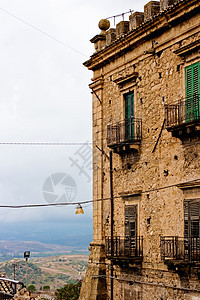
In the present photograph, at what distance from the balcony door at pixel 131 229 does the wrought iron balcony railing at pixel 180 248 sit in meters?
1.70

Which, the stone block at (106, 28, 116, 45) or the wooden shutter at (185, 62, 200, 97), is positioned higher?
the stone block at (106, 28, 116, 45)

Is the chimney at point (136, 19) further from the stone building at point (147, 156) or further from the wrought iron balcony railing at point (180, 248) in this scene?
the wrought iron balcony railing at point (180, 248)

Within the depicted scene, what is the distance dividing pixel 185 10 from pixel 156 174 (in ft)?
18.1

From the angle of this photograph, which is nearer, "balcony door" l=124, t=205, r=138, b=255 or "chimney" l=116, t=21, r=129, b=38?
"balcony door" l=124, t=205, r=138, b=255

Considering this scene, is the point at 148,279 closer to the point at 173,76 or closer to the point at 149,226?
the point at 149,226

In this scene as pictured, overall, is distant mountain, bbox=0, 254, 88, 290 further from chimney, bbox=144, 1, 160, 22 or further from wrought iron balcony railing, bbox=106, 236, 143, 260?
chimney, bbox=144, 1, 160, 22

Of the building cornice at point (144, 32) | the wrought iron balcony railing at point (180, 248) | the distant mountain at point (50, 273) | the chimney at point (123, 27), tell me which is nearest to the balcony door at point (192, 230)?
the wrought iron balcony railing at point (180, 248)

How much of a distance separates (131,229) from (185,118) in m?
5.00

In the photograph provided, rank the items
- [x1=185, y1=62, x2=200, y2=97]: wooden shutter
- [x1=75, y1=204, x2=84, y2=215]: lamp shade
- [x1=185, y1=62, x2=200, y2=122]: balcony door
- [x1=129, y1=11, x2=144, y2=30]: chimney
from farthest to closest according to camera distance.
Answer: [x1=129, y1=11, x2=144, y2=30]: chimney < [x1=75, y1=204, x2=84, y2=215]: lamp shade < [x1=185, y1=62, x2=200, y2=97]: wooden shutter < [x1=185, y1=62, x2=200, y2=122]: balcony door

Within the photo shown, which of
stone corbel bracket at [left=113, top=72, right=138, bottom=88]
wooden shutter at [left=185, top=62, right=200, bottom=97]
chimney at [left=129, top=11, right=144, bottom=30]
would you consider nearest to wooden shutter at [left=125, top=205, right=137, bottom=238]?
stone corbel bracket at [left=113, top=72, right=138, bottom=88]

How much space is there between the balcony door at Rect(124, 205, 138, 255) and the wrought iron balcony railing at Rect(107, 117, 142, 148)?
240cm

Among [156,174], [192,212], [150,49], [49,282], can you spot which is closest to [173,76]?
[150,49]

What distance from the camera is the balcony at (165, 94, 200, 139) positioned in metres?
16.2

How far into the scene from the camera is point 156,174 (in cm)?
1855
